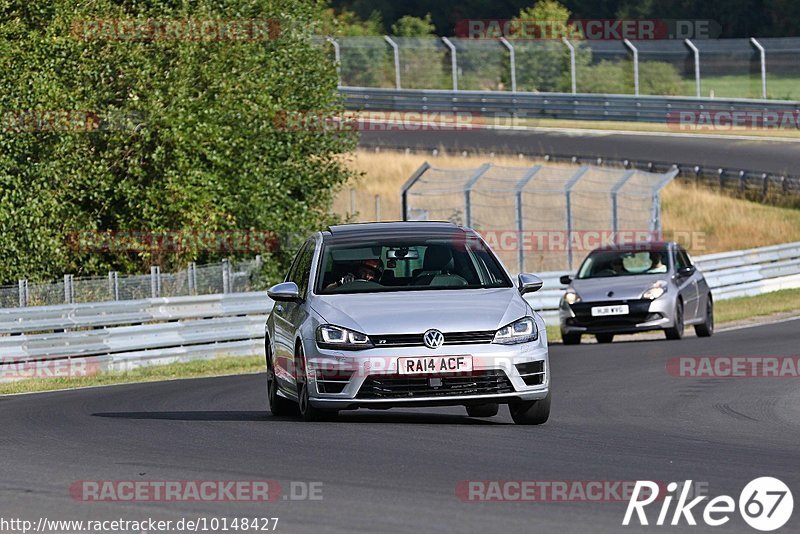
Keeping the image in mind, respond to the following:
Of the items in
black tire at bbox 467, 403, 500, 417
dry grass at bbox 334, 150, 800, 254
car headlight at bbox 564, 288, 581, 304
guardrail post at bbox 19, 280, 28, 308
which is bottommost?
dry grass at bbox 334, 150, 800, 254

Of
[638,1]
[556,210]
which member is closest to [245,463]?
[556,210]

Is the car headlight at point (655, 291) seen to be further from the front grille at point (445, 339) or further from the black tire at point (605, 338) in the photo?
the front grille at point (445, 339)

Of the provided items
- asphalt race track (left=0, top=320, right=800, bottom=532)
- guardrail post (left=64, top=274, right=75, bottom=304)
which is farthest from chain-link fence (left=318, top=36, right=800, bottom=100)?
asphalt race track (left=0, top=320, right=800, bottom=532)

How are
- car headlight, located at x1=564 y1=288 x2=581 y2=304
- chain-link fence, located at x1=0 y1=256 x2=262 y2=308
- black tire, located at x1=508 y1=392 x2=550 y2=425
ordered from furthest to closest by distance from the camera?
car headlight, located at x1=564 y1=288 x2=581 y2=304 → chain-link fence, located at x1=0 y1=256 x2=262 y2=308 → black tire, located at x1=508 y1=392 x2=550 y2=425

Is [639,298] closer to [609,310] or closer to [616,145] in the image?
[609,310]

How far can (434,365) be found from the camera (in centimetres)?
1123

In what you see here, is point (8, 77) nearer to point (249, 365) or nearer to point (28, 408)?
point (249, 365)

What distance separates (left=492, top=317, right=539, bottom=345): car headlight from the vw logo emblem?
384 mm

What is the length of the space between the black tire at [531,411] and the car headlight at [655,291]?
36.5 ft

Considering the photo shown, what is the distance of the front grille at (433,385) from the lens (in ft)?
37.0

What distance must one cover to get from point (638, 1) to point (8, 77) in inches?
2193

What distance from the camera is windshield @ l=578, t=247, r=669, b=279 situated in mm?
23728

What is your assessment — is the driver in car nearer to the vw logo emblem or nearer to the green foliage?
the vw logo emblem

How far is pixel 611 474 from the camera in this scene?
895cm
